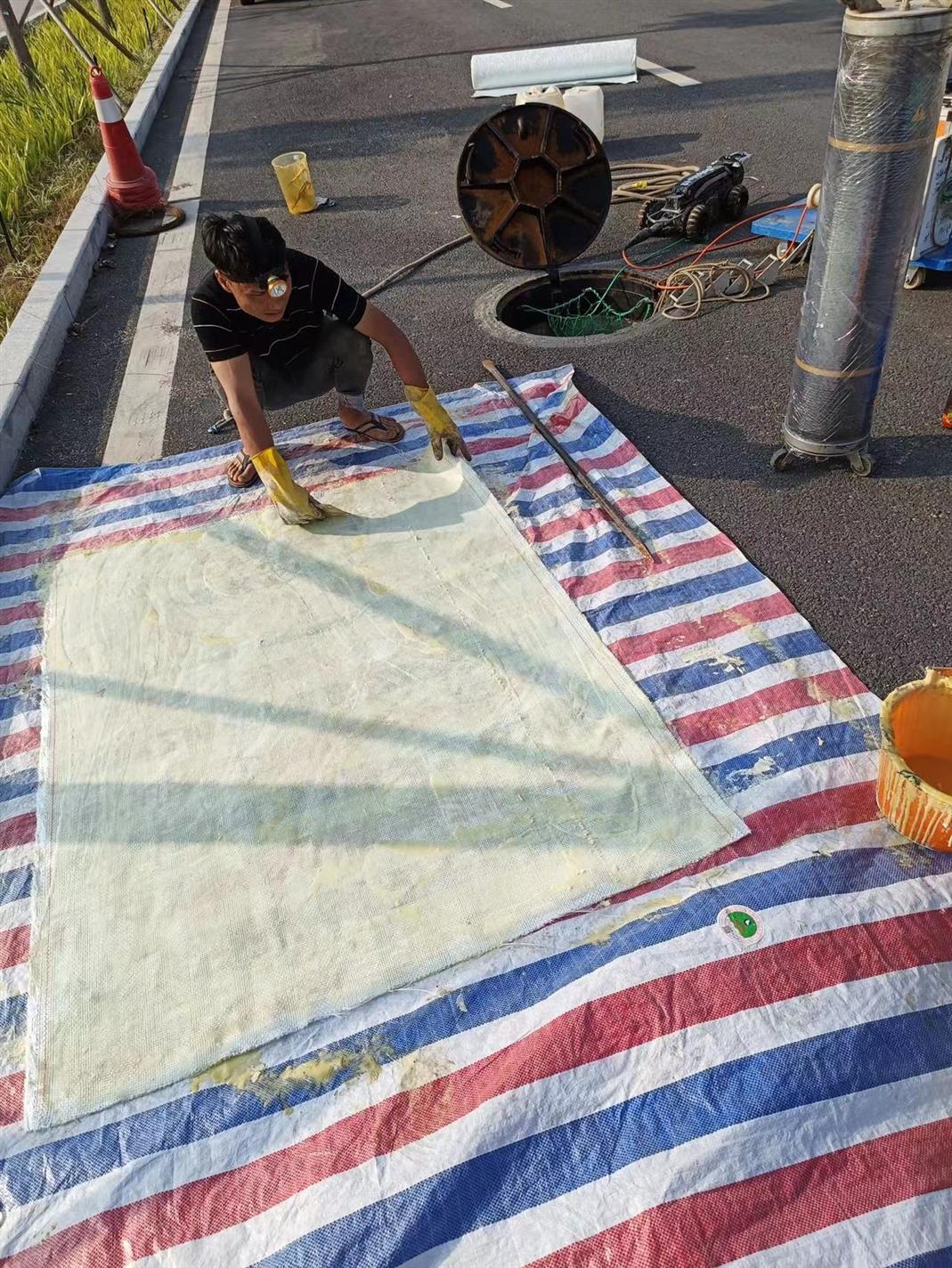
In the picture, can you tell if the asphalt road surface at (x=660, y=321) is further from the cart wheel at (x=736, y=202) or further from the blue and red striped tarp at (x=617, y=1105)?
the blue and red striped tarp at (x=617, y=1105)

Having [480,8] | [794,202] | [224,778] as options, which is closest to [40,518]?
[224,778]

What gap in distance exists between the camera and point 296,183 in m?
6.38

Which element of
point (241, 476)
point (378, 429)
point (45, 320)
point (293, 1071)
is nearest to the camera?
point (293, 1071)

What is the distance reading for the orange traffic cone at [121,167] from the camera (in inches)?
242

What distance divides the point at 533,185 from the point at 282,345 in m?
1.99

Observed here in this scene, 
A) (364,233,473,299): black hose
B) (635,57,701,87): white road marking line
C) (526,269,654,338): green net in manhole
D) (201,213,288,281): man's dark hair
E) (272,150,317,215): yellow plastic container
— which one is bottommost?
(526,269,654,338): green net in manhole

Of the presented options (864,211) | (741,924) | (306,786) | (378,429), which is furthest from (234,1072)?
(864,211)

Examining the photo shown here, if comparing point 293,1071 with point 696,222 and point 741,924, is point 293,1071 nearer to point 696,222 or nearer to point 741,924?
point 741,924

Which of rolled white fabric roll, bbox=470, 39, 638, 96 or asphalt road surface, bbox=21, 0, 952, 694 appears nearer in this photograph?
asphalt road surface, bbox=21, 0, 952, 694

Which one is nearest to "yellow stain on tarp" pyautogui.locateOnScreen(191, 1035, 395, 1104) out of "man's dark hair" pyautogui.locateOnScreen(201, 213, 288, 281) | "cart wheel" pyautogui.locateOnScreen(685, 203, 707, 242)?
"man's dark hair" pyautogui.locateOnScreen(201, 213, 288, 281)

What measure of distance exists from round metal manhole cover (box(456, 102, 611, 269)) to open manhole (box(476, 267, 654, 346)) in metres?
0.23

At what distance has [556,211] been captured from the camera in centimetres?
479

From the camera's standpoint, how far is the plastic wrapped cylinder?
2451 mm

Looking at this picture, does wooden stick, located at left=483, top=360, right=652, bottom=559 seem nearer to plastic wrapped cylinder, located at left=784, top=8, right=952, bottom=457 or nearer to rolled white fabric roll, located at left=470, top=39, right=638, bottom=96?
plastic wrapped cylinder, located at left=784, top=8, right=952, bottom=457
